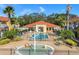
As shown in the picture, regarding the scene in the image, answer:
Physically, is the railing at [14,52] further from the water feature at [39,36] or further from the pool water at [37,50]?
the water feature at [39,36]

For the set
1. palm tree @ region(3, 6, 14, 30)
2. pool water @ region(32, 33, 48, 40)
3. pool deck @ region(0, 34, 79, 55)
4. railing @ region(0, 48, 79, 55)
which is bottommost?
railing @ region(0, 48, 79, 55)

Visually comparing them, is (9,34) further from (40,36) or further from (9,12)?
(40,36)

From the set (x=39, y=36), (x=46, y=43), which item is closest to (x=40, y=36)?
(x=39, y=36)

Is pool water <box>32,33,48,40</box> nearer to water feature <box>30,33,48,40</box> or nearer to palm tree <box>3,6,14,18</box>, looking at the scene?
water feature <box>30,33,48,40</box>

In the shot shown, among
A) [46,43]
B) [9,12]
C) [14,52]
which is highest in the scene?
[9,12]

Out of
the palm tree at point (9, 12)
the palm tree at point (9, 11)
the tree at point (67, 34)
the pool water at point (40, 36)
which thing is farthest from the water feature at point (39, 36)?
the palm tree at point (9, 11)

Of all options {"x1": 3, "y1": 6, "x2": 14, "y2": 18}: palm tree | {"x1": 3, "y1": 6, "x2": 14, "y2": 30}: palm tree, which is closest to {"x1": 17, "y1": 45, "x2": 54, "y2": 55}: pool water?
{"x1": 3, "y1": 6, "x2": 14, "y2": 30}: palm tree

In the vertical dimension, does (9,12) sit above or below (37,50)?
above

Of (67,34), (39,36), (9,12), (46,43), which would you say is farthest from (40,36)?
(9,12)

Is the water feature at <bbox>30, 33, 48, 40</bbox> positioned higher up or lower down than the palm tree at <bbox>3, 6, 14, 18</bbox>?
lower down
